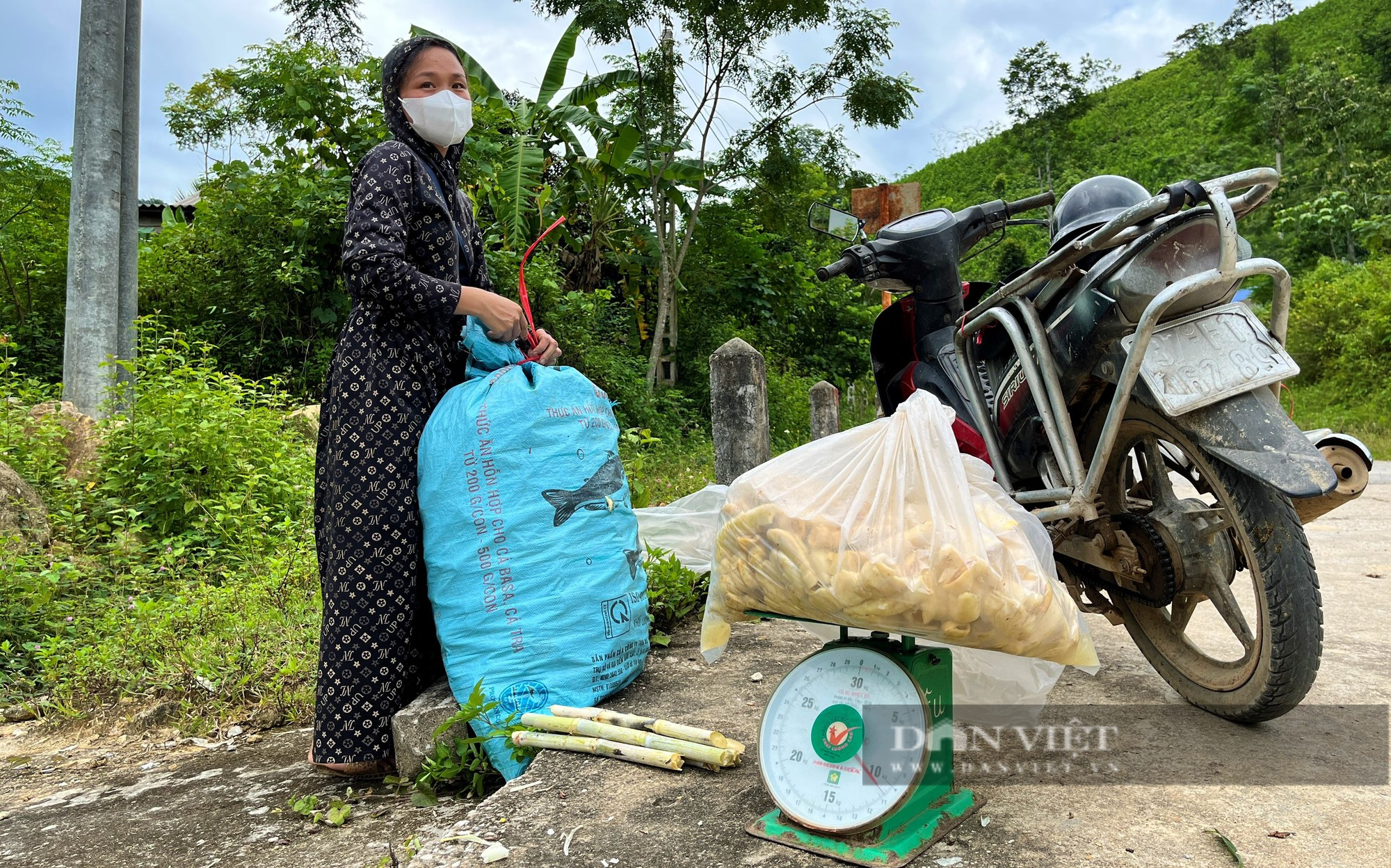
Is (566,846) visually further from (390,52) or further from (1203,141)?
(1203,141)

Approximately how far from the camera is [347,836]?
6.60ft

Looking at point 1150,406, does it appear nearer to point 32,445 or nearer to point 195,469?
point 195,469

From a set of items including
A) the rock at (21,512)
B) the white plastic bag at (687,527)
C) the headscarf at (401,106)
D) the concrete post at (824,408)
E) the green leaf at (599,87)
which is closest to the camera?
the headscarf at (401,106)

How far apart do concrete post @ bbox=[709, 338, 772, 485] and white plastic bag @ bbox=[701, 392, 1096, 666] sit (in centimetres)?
238

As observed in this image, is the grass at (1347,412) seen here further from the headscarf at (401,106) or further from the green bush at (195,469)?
the headscarf at (401,106)

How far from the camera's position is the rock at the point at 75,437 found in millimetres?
5113

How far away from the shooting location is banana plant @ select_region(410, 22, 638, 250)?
28.5 feet

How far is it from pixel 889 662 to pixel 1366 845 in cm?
88

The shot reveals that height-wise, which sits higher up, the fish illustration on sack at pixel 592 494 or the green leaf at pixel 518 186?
the green leaf at pixel 518 186

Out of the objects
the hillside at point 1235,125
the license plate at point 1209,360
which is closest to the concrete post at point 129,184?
the license plate at point 1209,360

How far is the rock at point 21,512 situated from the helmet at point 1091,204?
4.53 meters

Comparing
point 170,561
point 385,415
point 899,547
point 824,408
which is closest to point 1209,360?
point 899,547

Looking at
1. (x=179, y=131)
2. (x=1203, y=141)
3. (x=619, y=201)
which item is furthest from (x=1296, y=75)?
(x=179, y=131)

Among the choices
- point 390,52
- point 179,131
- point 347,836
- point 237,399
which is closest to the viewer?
point 347,836
